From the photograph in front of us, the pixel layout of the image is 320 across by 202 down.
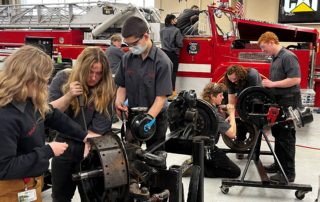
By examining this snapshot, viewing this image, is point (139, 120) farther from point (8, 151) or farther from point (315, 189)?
point (315, 189)

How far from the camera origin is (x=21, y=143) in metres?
1.89

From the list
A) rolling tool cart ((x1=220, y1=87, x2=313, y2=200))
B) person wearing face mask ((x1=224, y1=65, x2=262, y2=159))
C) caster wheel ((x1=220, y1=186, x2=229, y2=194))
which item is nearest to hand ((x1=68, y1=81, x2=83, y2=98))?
rolling tool cart ((x1=220, y1=87, x2=313, y2=200))

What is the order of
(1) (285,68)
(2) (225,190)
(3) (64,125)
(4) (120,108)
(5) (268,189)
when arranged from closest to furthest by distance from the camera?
(3) (64,125)
(4) (120,108)
(2) (225,190)
(5) (268,189)
(1) (285,68)

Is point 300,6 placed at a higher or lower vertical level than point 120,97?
higher

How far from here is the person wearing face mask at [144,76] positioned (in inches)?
112

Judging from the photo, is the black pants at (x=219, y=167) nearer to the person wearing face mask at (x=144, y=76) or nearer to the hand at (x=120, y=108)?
the person wearing face mask at (x=144, y=76)

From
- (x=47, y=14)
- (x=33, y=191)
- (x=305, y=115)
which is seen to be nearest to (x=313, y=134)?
(x=305, y=115)

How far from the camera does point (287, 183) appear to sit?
12.7 ft

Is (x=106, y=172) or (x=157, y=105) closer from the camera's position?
(x=106, y=172)

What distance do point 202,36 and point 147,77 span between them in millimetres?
4523

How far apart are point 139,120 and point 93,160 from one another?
38 cm

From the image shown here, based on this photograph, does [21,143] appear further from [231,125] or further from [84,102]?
[231,125]

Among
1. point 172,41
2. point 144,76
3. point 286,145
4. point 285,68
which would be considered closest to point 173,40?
point 172,41

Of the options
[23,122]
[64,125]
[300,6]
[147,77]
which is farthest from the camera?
[300,6]
